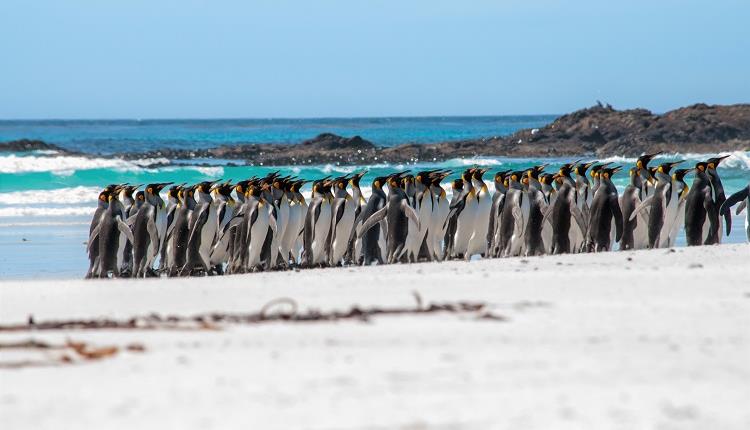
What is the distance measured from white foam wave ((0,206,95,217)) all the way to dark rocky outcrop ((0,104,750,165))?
57.7ft

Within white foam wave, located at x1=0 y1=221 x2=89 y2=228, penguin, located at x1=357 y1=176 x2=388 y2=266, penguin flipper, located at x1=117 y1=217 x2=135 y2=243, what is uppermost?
penguin flipper, located at x1=117 y1=217 x2=135 y2=243

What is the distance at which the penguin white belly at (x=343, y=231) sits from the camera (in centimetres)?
1312

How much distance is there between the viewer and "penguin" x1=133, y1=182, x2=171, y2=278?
41.6ft

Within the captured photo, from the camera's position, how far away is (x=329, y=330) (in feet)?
19.2

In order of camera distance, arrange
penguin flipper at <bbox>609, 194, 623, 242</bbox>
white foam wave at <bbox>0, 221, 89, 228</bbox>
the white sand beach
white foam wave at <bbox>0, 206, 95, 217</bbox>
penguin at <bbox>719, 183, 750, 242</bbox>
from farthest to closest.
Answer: white foam wave at <bbox>0, 206, 95, 217</bbox> → white foam wave at <bbox>0, 221, 89, 228</bbox> → penguin at <bbox>719, 183, 750, 242</bbox> → penguin flipper at <bbox>609, 194, 623, 242</bbox> → the white sand beach

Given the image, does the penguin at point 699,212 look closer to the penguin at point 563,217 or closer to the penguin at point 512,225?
the penguin at point 563,217

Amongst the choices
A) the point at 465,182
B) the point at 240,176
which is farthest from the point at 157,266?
the point at 240,176

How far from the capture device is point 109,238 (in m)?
12.5

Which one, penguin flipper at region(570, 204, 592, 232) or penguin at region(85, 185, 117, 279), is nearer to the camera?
penguin at region(85, 185, 117, 279)

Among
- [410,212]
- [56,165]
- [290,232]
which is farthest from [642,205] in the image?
[56,165]

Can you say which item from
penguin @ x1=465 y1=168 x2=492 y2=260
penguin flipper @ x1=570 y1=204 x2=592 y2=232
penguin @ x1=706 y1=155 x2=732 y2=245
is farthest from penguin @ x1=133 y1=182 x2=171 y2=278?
penguin @ x1=706 y1=155 x2=732 y2=245

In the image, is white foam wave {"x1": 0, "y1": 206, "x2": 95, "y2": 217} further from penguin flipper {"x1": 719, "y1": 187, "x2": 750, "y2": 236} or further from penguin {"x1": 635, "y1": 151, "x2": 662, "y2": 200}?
penguin flipper {"x1": 719, "y1": 187, "x2": 750, "y2": 236}

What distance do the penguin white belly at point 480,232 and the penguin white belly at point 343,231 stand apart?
4.28ft

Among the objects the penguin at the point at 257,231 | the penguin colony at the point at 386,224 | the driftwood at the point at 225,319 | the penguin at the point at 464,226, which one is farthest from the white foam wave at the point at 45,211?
the driftwood at the point at 225,319
